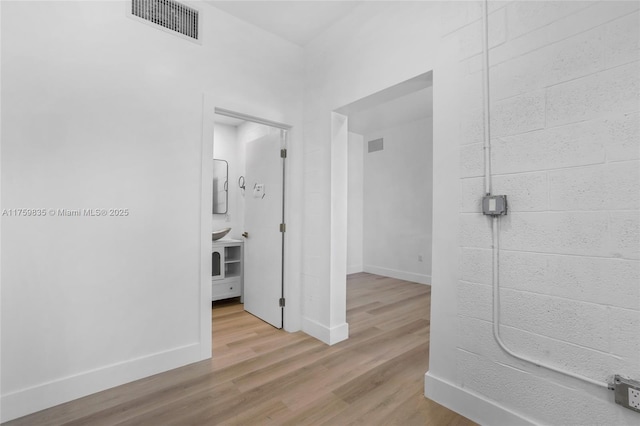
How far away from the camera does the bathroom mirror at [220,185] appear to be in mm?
4691

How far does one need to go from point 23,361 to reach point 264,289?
1.96 meters

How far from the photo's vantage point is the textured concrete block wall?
1.32 meters

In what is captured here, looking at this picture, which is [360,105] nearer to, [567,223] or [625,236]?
[567,223]

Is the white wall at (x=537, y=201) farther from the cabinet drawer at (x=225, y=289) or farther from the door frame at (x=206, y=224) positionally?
the cabinet drawer at (x=225, y=289)

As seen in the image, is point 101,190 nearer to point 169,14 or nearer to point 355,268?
point 169,14

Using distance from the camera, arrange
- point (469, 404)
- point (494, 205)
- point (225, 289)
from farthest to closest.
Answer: point (225, 289), point (469, 404), point (494, 205)

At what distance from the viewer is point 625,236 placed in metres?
1.31

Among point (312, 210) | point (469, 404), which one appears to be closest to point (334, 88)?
point (312, 210)

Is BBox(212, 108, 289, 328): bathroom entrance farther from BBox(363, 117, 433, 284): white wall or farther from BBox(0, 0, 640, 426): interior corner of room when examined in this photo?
BBox(363, 117, 433, 284): white wall

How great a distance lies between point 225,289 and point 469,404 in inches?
121

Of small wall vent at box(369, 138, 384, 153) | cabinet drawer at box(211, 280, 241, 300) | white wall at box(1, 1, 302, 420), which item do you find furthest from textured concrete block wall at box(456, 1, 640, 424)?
small wall vent at box(369, 138, 384, 153)

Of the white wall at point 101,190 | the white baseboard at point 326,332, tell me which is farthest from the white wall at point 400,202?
the white wall at point 101,190

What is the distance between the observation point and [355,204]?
6.24m

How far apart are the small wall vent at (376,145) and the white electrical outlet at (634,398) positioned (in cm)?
512
